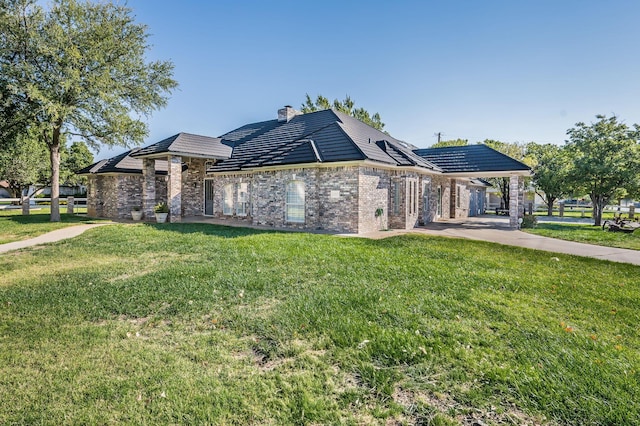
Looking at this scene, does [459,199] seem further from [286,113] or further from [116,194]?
[116,194]

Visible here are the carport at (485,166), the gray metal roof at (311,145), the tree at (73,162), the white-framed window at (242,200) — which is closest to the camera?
the gray metal roof at (311,145)

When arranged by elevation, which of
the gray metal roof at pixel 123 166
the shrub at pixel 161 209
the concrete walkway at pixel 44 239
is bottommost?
the concrete walkway at pixel 44 239

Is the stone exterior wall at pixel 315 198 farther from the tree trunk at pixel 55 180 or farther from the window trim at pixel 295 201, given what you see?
the tree trunk at pixel 55 180

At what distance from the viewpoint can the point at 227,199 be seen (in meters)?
20.5

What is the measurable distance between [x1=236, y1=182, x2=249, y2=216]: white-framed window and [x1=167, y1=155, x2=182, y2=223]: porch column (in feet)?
11.2

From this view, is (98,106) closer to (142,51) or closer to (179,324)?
(142,51)

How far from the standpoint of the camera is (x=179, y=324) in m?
4.64

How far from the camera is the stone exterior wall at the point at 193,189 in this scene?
22.5m

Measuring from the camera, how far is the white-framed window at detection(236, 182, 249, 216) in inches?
772

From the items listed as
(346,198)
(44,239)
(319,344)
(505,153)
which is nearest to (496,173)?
(346,198)

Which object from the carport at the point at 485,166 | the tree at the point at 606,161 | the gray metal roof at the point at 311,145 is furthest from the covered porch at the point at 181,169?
the tree at the point at 606,161

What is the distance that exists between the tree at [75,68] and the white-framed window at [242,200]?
333 inches

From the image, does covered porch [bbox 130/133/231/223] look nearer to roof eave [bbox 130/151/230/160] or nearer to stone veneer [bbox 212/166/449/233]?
roof eave [bbox 130/151/230/160]

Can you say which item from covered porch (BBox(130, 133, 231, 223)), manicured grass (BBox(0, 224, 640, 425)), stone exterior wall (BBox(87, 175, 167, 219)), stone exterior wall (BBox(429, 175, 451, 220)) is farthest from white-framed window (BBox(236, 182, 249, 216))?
manicured grass (BBox(0, 224, 640, 425))
